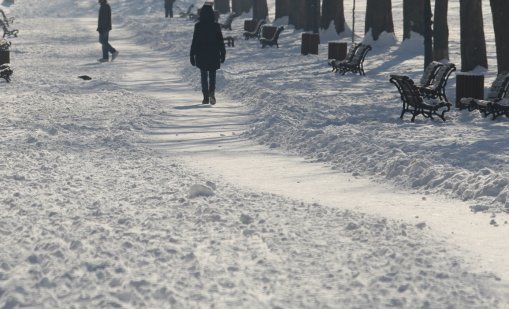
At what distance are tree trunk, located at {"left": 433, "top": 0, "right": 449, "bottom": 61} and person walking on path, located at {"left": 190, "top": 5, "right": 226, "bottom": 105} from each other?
26.8 ft

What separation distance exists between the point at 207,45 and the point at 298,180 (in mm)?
7851

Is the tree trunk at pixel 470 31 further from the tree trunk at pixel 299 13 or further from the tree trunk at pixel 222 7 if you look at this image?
the tree trunk at pixel 222 7

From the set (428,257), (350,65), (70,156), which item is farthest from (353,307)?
(350,65)

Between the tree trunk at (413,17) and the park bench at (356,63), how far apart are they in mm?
7128

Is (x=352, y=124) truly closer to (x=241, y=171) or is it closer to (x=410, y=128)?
(x=410, y=128)

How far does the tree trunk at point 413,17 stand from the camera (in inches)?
1222

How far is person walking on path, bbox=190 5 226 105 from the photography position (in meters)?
18.3

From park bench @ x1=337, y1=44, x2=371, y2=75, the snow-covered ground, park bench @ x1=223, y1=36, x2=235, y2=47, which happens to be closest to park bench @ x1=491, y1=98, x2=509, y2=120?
the snow-covered ground

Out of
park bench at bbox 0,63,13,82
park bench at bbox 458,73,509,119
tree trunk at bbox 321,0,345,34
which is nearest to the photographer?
park bench at bbox 458,73,509,119

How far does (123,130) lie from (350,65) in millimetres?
10299

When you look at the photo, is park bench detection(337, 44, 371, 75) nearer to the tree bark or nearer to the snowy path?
the tree bark

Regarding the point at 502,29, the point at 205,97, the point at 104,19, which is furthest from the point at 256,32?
the point at 502,29

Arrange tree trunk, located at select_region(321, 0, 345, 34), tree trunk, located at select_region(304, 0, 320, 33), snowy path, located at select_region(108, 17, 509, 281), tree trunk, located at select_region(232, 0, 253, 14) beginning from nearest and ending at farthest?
snowy path, located at select_region(108, 17, 509, 281) → tree trunk, located at select_region(304, 0, 320, 33) → tree trunk, located at select_region(321, 0, 345, 34) → tree trunk, located at select_region(232, 0, 253, 14)

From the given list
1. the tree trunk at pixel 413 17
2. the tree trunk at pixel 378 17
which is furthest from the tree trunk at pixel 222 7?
the tree trunk at pixel 413 17
